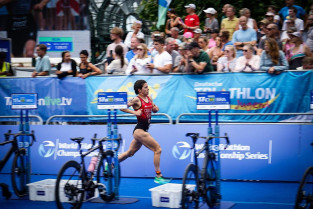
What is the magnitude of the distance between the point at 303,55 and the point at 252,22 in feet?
9.43

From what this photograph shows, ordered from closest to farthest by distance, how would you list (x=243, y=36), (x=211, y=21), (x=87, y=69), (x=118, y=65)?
1. (x=118, y=65)
2. (x=87, y=69)
3. (x=243, y=36)
4. (x=211, y=21)

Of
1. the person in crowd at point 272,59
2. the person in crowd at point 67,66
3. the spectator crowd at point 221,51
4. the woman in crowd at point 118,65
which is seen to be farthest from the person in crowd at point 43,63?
the person in crowd at point 272,59

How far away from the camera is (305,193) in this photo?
868cm

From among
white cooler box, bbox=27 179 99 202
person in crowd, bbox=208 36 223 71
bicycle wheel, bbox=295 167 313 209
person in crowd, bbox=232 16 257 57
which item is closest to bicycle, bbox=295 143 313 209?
bicycle wheel, bbox=295 167 313 209

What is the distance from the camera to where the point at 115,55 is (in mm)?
15094

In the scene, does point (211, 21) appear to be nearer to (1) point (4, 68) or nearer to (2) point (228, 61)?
(2) point (228, 61)

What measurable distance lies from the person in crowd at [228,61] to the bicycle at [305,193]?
5576mm

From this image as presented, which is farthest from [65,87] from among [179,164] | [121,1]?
[121,1]

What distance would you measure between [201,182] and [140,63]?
17.5 feet

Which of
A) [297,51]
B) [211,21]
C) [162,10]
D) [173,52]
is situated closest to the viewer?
[297,51]

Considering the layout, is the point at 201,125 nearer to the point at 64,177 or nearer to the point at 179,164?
the point at 179,164

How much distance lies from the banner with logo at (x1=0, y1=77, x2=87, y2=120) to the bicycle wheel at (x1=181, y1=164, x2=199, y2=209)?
5.76m

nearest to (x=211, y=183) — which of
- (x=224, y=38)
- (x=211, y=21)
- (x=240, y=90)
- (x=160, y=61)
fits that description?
(x=240, y=90)

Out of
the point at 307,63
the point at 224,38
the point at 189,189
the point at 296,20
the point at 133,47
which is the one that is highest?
the point at 296,20
